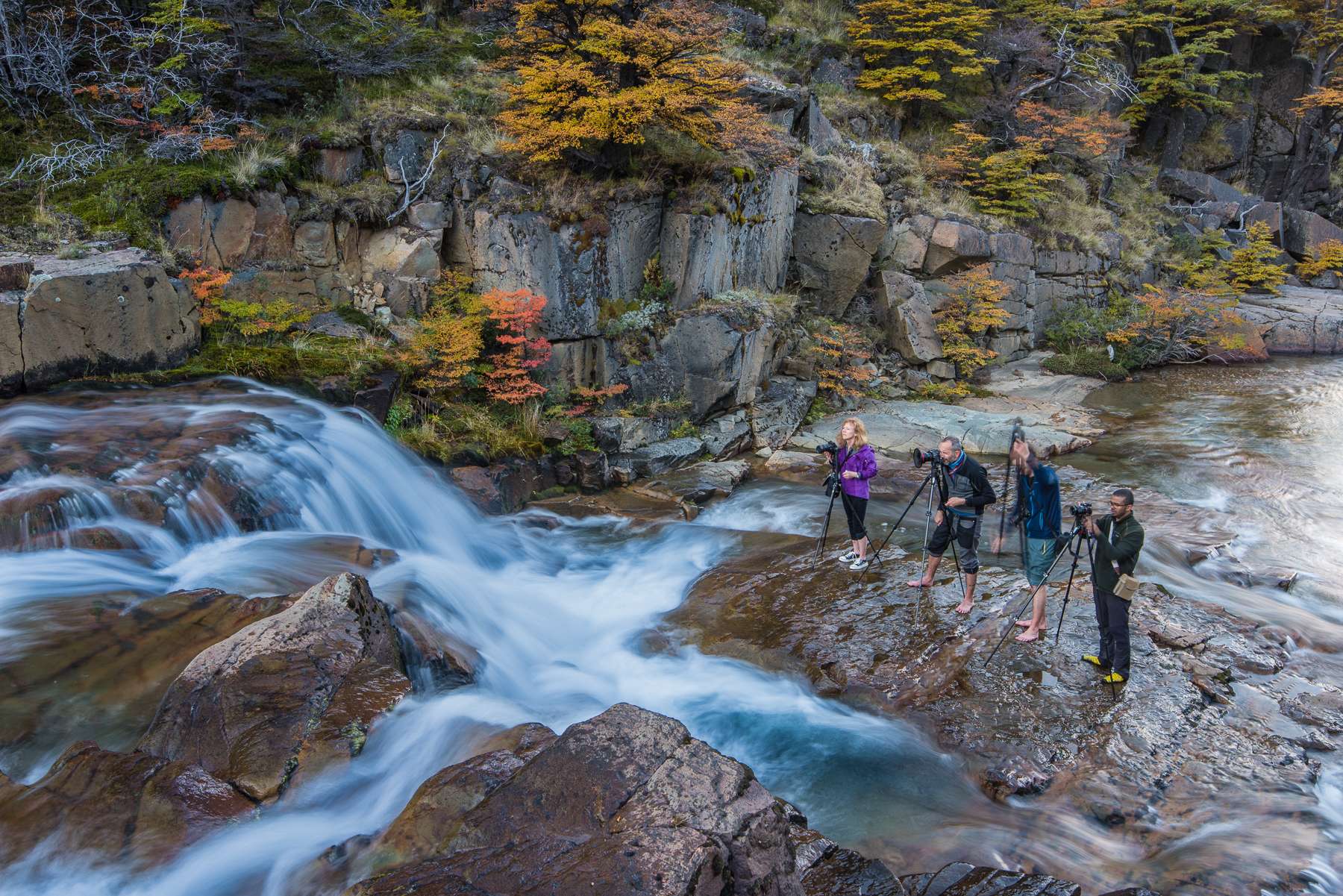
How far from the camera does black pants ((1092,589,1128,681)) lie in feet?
19.9

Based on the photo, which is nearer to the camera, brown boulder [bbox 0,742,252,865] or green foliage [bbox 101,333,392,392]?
brown boulder [bbox 0,742,252,865]

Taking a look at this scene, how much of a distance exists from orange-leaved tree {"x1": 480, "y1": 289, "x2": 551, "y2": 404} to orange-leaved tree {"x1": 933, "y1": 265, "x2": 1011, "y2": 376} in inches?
381

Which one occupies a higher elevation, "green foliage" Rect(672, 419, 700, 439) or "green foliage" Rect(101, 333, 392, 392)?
"green foliage" Rect(101, 333, 392, 392)

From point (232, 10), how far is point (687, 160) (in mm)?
9458

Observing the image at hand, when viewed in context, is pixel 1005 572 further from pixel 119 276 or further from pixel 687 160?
pixel 119 276

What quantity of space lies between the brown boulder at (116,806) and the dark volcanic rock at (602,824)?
1.13 meters

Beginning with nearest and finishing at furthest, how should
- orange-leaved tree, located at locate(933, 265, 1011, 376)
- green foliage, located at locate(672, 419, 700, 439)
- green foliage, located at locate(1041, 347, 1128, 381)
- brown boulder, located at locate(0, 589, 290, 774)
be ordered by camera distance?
brown boulder, located at locate(0, 589, 290, 774), green foliage, located at locate(672, 419, 700, 439), orange-leaved tree, located at locate(933, 265, 1011, 376), green foliage, located at locate(1041, 347, 1128, 381)

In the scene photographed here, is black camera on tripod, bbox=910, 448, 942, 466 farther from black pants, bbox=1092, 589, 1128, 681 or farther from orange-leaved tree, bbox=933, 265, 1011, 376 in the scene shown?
orange-leaved tree, bbox=933, 265, 1011, 376

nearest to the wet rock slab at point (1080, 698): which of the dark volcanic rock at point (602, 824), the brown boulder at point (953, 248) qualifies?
the dark volcanic rock at point (602, 824)

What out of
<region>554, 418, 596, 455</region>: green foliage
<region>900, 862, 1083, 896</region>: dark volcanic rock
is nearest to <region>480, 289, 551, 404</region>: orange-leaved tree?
<region>554, 418, 596, 455</region>: green foliage

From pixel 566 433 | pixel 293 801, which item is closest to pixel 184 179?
pixel 566 433

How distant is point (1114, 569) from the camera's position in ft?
19.5

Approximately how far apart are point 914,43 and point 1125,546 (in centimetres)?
1956

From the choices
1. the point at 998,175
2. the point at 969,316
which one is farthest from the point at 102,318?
the point at 998,175
